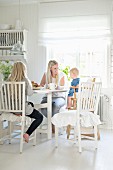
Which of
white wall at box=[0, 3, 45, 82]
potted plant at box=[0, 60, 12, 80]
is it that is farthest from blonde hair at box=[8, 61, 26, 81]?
white wall at box=[0, 3, 45, 82]

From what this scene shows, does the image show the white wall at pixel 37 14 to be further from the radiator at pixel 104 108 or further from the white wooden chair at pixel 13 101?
the white wooden chair at pixel 13 101

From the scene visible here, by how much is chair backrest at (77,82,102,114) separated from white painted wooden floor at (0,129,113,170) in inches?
21.8

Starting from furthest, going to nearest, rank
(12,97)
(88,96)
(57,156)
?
(88,96)
(12,97)
(57,156)

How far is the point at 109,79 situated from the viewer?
5336mm

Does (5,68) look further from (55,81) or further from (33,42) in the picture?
(55,81)

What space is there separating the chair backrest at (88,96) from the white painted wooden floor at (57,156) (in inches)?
21.8

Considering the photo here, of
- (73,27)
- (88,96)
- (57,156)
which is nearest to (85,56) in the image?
(73,27)

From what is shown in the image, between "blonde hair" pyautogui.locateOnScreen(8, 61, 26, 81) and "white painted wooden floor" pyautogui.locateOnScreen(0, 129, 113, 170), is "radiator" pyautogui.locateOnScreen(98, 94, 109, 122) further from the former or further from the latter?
"blonde hair" pyautogui.locateOnScreen(8, 61, 26, 81)

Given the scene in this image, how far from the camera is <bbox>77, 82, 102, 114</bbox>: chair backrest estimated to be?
3.74m

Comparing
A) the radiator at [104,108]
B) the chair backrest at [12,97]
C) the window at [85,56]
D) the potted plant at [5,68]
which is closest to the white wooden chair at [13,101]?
the chair backrest at [12,97]

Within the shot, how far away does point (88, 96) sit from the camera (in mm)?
3816

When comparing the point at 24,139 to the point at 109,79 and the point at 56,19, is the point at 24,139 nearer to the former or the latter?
the point at 109,79

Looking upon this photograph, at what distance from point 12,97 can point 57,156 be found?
949mm

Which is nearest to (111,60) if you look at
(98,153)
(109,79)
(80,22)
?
(109,79)
